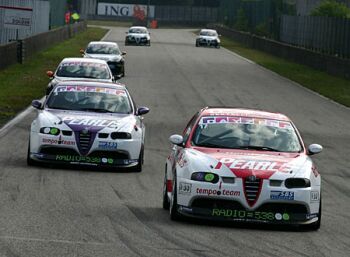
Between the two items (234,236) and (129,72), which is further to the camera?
(129,72)

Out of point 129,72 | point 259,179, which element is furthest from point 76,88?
point 129,72

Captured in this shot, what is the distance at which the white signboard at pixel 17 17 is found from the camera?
49625 mm

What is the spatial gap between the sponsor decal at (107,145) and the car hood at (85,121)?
0.19 m

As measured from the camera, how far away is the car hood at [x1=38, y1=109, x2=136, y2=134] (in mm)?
17188

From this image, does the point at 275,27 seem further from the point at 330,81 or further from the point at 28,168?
the point at 28,168

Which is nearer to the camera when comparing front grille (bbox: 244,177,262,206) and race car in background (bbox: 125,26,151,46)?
front grille (bbox: 244,177,262,206)

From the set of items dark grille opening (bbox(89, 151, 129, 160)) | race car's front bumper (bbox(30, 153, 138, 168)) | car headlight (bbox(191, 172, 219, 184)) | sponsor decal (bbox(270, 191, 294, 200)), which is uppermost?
car headlight (bbox(191, 172, 219, 184))

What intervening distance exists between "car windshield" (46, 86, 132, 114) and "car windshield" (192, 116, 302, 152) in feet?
15.9

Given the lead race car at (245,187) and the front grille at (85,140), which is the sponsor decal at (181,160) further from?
the front grille at (85,140)

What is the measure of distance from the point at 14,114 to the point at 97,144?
1009 cm

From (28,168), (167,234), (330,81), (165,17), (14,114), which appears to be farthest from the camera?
→ (165,17)

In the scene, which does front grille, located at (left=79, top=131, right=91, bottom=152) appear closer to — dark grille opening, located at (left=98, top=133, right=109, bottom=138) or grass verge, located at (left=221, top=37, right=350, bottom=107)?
dark grille opening, located at (left=98, top=133, right=109, bottom=138)

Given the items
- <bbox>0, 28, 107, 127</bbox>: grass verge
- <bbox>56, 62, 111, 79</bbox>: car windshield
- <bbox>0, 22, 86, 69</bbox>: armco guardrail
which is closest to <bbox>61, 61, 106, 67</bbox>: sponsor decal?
<bbox>56, 62, 111, 79</bbox>: car windshield

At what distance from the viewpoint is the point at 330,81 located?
45500mm
